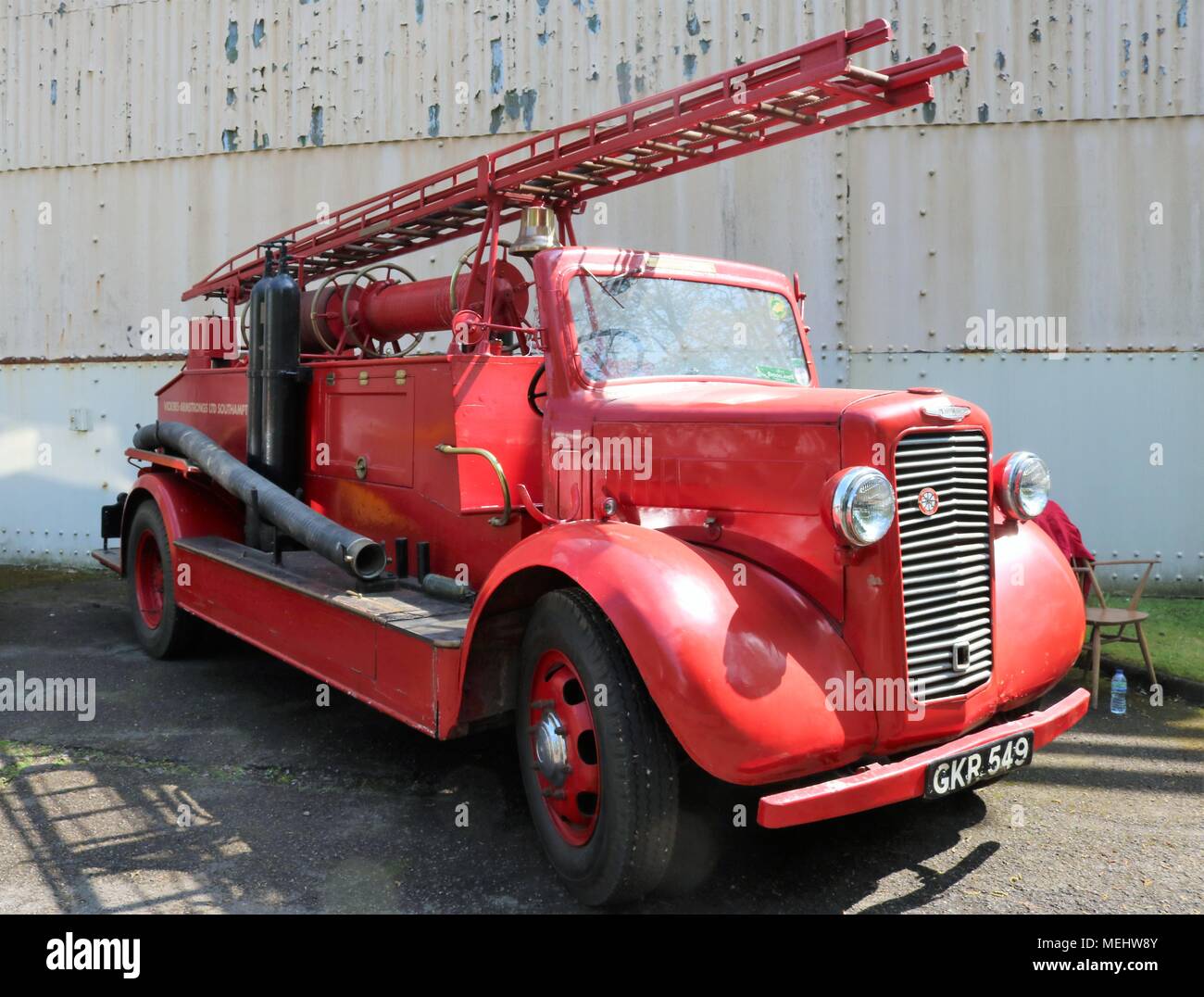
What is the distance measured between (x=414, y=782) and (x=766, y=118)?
9.81 feet

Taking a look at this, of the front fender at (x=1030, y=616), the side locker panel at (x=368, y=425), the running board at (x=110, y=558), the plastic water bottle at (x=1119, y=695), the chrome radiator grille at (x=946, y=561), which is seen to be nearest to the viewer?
the chrome radiator grille at (x=946, y=561)

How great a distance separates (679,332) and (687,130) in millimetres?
770

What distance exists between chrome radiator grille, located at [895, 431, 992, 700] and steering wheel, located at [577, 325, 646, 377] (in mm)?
1269

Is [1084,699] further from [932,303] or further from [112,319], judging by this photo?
[112,319]

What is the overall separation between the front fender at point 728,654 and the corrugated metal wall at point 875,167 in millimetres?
5302

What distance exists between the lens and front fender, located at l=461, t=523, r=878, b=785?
276 centimetres

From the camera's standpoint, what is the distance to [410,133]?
341 inches

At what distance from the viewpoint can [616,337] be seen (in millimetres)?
4012

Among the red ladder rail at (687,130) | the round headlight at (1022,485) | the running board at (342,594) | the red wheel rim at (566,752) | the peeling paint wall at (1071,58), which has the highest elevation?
the peeling paint wall at (1071,58)

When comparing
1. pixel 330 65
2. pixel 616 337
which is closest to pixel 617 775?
pixel 616 337

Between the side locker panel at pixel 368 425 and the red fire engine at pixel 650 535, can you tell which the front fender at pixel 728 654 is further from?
the side locker panel at pixel 368 425

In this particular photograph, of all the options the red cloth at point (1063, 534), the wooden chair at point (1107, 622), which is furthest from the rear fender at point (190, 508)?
the wooden chair at point (1107, 622)

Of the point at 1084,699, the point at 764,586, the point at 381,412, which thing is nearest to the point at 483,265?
the point at 381,412

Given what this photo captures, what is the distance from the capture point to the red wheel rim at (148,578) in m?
6.45
